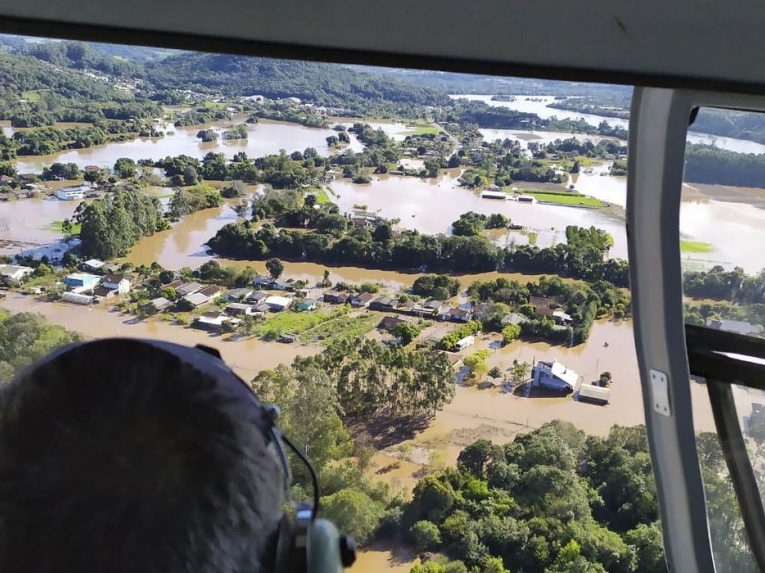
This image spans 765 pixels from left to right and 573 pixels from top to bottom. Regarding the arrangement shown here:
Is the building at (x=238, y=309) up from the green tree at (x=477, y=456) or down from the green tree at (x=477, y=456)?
up

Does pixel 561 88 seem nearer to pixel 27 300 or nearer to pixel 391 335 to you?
pixel 391 335

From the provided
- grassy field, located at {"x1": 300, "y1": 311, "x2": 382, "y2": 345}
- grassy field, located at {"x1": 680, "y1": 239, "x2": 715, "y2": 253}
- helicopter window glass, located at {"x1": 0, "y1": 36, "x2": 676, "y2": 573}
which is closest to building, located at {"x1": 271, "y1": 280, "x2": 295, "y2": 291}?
helicopter window glass, located at {"x1": 0, "y1": 36, "x2": 676, "y2": 573}

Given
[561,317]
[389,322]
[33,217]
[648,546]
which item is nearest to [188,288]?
[33,217]

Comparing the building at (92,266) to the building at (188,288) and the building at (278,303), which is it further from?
the building at (278,303)

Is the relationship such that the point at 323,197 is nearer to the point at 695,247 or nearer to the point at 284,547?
the point at 695,247

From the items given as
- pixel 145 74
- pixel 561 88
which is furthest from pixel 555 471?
pixel 145 74

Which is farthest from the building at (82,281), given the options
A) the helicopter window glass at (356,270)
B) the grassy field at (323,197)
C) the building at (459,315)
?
the building at (459,315)
